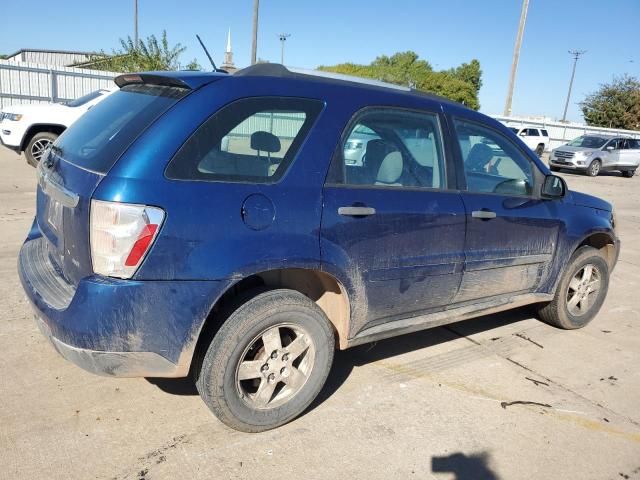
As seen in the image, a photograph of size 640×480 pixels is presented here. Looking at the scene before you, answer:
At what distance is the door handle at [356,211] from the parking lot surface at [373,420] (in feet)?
3.77

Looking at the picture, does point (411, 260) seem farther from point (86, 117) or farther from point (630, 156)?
point (630, 156)

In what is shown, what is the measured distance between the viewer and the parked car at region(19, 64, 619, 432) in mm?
2377

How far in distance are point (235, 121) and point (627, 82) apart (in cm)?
5855

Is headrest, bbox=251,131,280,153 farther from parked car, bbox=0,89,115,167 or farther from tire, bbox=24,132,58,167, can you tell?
tire, bbox=24,132,58,167

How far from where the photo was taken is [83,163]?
2.62 meters

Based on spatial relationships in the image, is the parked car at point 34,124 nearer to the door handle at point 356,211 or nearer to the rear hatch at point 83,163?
the rear hatch at point 83,163

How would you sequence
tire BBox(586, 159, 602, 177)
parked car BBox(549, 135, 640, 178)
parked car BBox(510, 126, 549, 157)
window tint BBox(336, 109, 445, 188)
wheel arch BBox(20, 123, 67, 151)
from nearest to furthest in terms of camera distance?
1. window tint BBox(336, 109, 445, 188)
2. wheel arch BBox(20, 123, 67, 151)
3. parked car BBox(549, 135, 640, 178)
4. tire BBox(586, 159, 602, 177)
5. parked car BBox(510, 126, 549, 157)

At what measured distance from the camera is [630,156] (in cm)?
2369

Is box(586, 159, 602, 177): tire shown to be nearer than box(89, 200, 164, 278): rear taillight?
No

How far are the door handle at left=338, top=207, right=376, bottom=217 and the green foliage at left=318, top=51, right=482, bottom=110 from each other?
53.0 m

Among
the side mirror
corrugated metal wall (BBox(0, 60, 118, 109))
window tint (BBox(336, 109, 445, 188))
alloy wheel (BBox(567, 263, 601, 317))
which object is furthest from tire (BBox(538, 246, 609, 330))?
corrugated metal wall (BBox(0, 60, 118, 109))

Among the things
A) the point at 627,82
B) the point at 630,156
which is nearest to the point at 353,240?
the point at 630,156

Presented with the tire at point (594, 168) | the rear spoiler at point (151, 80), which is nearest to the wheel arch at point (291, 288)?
the rear spoiler at point (151, 80)

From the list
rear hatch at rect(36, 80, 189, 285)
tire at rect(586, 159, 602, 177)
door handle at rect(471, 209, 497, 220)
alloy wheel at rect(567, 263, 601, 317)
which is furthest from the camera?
tire at rect(586, 159, 602, 177)
